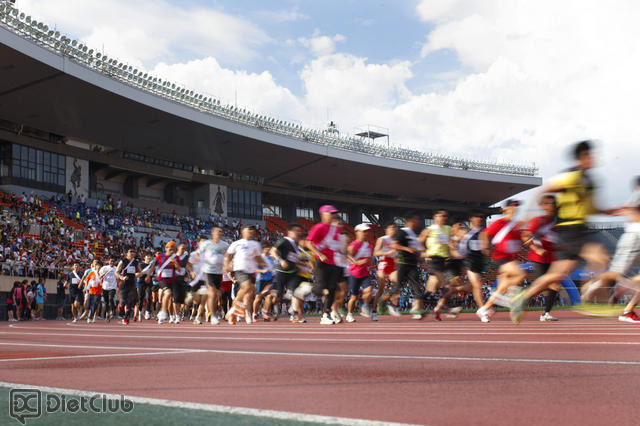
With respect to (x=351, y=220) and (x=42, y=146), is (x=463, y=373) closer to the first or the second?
(x=42, y=146)

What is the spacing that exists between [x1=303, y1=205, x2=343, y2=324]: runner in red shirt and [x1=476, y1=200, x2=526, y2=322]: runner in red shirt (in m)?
2.54

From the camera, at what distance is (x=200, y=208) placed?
50531mm

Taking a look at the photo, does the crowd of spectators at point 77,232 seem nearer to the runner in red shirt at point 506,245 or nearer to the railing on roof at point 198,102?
the railing on roof at point 198,102

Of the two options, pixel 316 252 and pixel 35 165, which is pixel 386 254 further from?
pixel 35 165

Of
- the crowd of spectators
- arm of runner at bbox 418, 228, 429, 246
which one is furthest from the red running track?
the crowd of spectators

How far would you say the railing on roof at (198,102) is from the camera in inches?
1226

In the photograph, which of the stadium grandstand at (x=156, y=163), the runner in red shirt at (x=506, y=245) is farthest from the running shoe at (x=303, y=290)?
the stadium grandstand at (x=156, y=163)

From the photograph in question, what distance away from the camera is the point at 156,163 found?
46.8m

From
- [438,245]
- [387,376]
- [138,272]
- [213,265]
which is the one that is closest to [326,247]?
[438,245]

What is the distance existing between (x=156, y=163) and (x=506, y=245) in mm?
39862

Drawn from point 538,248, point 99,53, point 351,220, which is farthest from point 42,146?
point 538,248

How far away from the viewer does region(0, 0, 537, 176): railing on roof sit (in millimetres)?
31141

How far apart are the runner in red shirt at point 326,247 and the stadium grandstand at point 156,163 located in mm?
16706

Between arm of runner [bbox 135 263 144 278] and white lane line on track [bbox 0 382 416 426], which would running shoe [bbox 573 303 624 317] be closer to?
white lane line on track [bbox 0 382 416 426]
